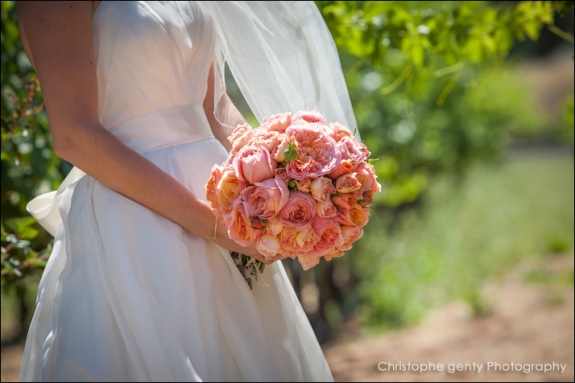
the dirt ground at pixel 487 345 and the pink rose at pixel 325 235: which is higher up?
the pink rose at pixel 325 235

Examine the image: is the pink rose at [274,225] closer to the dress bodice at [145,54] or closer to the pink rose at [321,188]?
the pink rose at [321,188]

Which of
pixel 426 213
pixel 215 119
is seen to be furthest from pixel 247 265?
pixel 426 213

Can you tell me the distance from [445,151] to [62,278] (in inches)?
263

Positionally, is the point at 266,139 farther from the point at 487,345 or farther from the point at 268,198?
the point at 487,345

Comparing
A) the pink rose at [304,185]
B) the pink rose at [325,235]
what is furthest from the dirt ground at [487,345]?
the pink rose at [304,185]

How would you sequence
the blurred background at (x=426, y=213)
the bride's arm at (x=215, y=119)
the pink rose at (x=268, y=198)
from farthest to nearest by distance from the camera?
1. the blurred background at (x=426, y=213)
2. the bride's arm at (x=215, y=119)
3. the pink rose at (x=268, y=198)

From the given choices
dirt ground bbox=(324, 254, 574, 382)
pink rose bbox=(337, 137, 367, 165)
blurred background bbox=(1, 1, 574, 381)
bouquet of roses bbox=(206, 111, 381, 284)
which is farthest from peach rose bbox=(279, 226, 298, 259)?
dirt ground bbox=(324, 254, 574, 382)

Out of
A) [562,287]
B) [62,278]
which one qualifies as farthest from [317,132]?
[562,287]

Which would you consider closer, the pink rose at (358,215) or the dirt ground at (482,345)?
the pink rose at (358,215)

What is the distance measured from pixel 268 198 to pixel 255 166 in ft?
0.28

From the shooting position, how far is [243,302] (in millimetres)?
1771

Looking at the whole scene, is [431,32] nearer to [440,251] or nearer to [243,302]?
[243,302]

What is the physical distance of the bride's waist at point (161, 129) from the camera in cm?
181

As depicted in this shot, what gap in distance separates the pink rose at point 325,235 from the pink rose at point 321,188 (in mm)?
58
